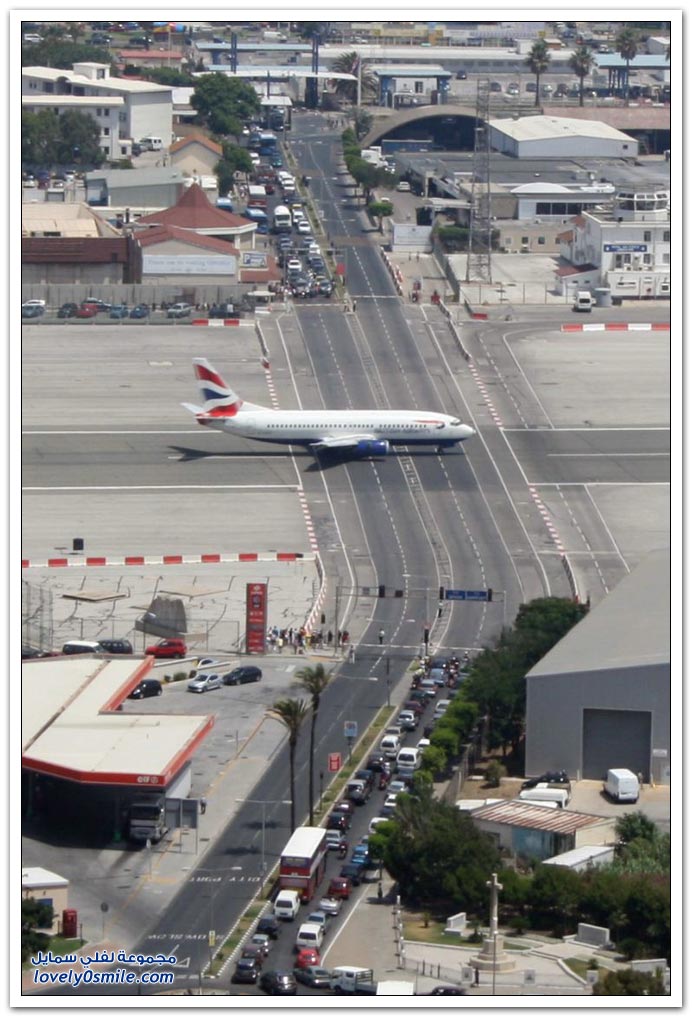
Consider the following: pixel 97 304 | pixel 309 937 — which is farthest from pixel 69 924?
pixel 97 304

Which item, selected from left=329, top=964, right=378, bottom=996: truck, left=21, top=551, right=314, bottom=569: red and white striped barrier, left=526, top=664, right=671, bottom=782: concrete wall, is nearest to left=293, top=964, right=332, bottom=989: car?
left=329, top=964, right=378, bottom=996: truck

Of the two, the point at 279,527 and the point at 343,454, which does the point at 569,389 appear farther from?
the point at 279,527

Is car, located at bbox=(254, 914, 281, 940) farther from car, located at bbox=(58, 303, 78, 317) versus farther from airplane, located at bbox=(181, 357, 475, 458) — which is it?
car, located at bbox=(58, 303, 78, 317)

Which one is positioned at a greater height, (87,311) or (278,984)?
(87,311)

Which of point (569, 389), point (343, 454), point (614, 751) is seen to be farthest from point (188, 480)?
point (614, 751)

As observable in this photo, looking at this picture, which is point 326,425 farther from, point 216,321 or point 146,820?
point 146,820
